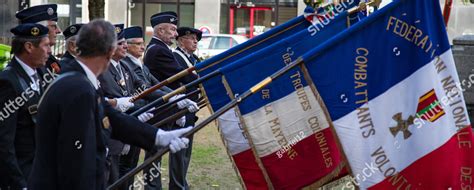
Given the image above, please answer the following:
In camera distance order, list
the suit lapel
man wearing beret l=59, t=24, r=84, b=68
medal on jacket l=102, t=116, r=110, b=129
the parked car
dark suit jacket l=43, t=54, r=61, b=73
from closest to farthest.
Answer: medal on jacket l=102, t=116, r=110, b=129 → the suit lapel → man wearing beret l=59, t=24, r=84, b=68 → dark suit jacket l=43, t=54, r=61, b=73 → the parked car

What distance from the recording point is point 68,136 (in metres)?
4.25

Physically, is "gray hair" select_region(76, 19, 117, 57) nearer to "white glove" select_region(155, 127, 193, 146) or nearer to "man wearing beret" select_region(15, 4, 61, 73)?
"white glove" select_region(155, 127, 193, 146)

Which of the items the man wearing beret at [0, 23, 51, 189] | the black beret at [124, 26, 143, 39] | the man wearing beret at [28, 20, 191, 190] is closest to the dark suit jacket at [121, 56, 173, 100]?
the black beret at [124, 26, 143, 39]

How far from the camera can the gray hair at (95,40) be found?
4.37 meters

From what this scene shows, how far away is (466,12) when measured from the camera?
1204 inches

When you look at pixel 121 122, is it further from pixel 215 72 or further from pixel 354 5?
pixel 354 5

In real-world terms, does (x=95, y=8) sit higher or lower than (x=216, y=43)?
higher

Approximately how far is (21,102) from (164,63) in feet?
11.7

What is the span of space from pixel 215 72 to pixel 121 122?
1.99m

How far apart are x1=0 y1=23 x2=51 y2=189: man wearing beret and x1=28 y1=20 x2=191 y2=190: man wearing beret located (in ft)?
2.99

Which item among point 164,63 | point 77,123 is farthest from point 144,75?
point 77,123

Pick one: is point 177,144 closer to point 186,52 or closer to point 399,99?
point 399,99

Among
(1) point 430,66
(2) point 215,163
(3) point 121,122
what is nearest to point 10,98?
(3) point 121,122

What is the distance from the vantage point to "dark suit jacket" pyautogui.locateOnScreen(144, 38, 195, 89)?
891cm
